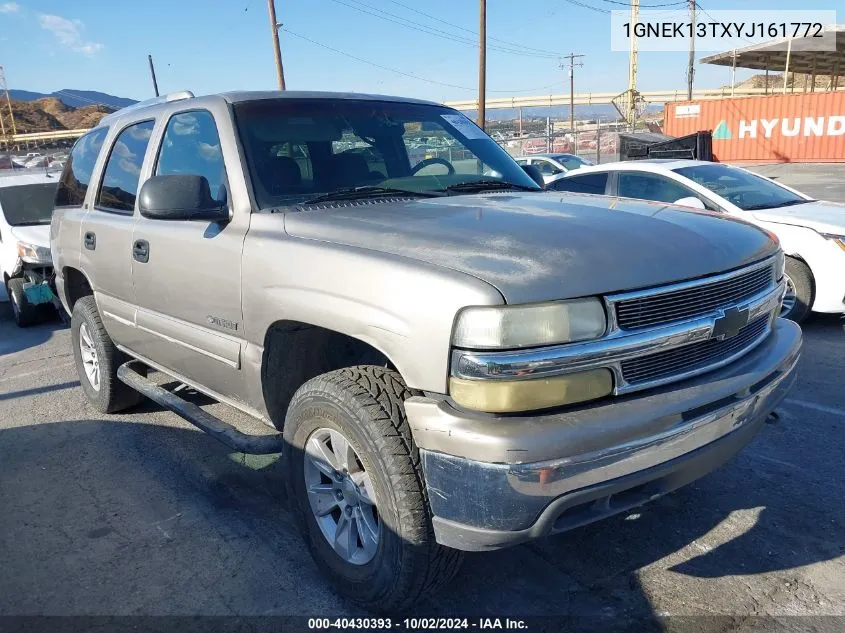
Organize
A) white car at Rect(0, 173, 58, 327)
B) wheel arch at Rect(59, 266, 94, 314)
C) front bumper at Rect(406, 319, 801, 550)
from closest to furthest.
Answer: front bumper at Rect(406, 319, 801, 550) → wheel arch at Rect(59, 266, 94, 314) → white car at Rect(0, 173, 58, 327)

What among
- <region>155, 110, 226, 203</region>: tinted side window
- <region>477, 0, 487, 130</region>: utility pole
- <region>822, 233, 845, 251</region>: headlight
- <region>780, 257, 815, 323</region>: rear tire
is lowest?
<region>780, 257, 815, 323</region>: rear tire

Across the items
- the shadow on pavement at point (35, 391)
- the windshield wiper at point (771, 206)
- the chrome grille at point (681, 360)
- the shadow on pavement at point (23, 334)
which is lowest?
the shadow on pavement at point (23, 334)

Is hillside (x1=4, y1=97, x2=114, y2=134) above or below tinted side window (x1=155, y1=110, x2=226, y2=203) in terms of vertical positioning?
above

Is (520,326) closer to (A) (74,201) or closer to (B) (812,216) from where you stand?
(A) (74,201)

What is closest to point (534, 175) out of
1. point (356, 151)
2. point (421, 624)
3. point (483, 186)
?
point (483, 186)

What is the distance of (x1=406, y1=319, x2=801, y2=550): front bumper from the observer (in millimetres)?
2029

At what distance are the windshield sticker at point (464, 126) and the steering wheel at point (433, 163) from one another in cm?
38

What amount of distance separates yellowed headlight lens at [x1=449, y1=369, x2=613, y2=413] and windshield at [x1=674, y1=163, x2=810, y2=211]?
545 centimetres

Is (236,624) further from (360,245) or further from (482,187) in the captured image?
(482,187)

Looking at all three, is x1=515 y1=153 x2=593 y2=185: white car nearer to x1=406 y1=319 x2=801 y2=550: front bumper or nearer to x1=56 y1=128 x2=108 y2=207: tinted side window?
x1=56 y1=128 x2=108 y2=207: tinted side window

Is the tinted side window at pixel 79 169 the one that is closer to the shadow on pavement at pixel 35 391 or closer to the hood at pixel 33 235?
the shadow on pavement at pixel 35 391

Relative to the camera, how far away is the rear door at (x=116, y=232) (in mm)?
3949

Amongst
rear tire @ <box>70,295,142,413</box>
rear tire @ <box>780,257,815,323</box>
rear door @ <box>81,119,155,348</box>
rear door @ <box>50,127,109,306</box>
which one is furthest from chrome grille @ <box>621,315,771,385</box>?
rear tire @ <box>780,257,815,323</box>

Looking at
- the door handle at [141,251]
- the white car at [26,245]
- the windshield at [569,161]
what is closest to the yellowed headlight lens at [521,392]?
the door handle at [141,251]
